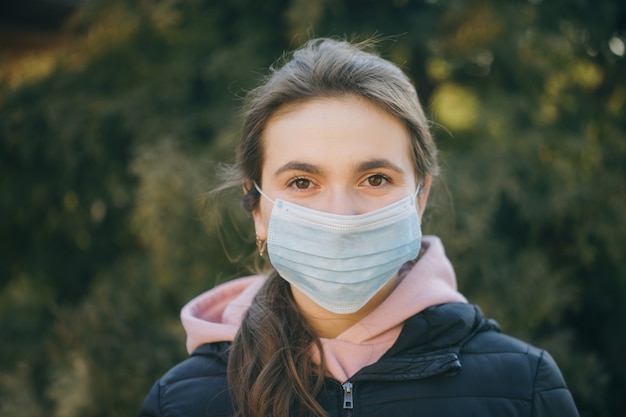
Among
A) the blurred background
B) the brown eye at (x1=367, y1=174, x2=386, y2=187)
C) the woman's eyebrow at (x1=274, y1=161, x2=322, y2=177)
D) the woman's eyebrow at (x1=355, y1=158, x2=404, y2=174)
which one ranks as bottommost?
the blurred background

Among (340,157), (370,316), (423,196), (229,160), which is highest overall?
(340,157)

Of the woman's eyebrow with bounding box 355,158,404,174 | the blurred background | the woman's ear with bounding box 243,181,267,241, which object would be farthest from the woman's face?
the blurred background

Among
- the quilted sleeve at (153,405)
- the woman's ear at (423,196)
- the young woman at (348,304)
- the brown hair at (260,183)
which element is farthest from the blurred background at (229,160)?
the quilted sleeve at (153,405)

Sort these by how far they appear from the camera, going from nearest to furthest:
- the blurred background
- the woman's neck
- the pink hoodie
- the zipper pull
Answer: the zipper pull
the pink hoodie
the woman's neck
the blurred background

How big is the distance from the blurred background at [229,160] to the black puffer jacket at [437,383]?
1.55 meters

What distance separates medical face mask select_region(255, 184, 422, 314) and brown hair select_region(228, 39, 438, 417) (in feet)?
0.60

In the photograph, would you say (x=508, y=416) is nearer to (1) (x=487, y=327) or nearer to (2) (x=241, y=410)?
(1) (x=487, y=327)

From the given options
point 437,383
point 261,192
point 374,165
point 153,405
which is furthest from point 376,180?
point 153,405

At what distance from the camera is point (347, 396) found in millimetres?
1738

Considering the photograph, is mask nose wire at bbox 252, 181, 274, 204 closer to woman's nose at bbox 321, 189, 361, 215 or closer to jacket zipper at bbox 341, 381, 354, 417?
woman's nose at bbox 321, 189, 361, 215

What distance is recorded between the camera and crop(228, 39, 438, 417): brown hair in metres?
1.77

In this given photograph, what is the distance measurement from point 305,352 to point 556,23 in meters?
3.18

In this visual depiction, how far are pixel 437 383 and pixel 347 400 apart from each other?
0.30 m

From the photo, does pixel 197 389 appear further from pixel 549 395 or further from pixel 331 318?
pixel 549 395
